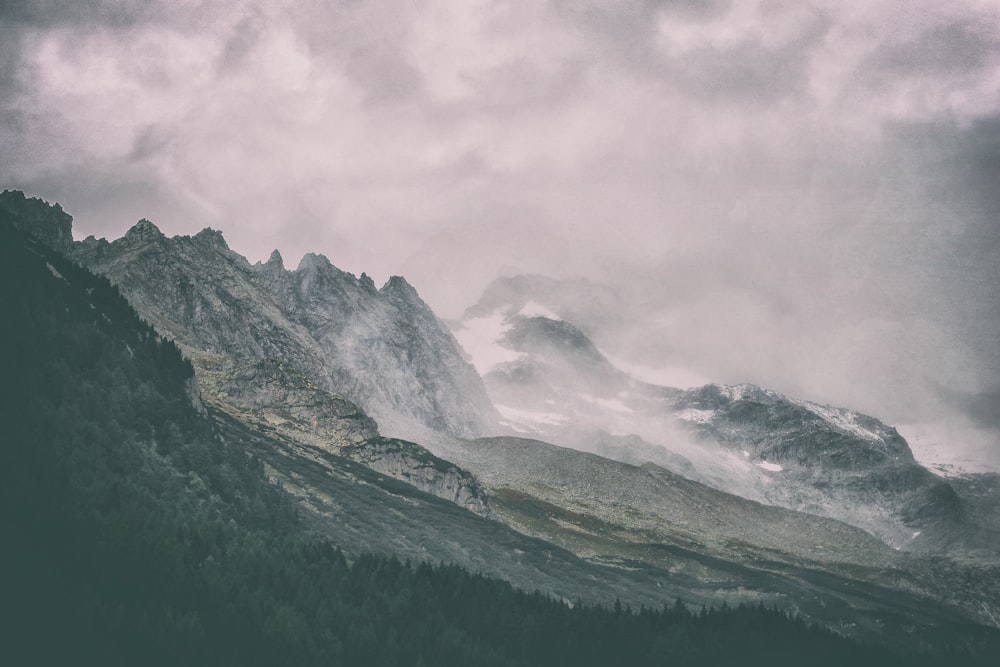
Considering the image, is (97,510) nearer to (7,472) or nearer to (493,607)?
(7,472)

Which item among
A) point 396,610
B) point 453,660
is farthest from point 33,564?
point 453,660

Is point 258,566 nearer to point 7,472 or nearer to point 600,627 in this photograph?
point 7,472

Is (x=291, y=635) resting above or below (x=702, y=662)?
below

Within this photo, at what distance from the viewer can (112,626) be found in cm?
15325

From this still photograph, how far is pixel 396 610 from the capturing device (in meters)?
183

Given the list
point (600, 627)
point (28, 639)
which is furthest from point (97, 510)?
point (600, 627)

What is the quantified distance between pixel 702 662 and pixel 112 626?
13553 cm

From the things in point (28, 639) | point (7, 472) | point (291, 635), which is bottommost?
point (28, 639)

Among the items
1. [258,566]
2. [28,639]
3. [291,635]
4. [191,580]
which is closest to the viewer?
[28,639]

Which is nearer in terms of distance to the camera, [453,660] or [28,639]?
[28,639]

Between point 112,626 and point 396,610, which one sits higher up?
point 396,610

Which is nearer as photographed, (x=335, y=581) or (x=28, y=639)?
(x=28, y=639)

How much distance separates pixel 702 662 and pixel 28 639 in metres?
149

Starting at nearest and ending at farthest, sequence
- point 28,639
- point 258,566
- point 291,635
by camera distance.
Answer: point 28,639
point 291,635
point 258,566
